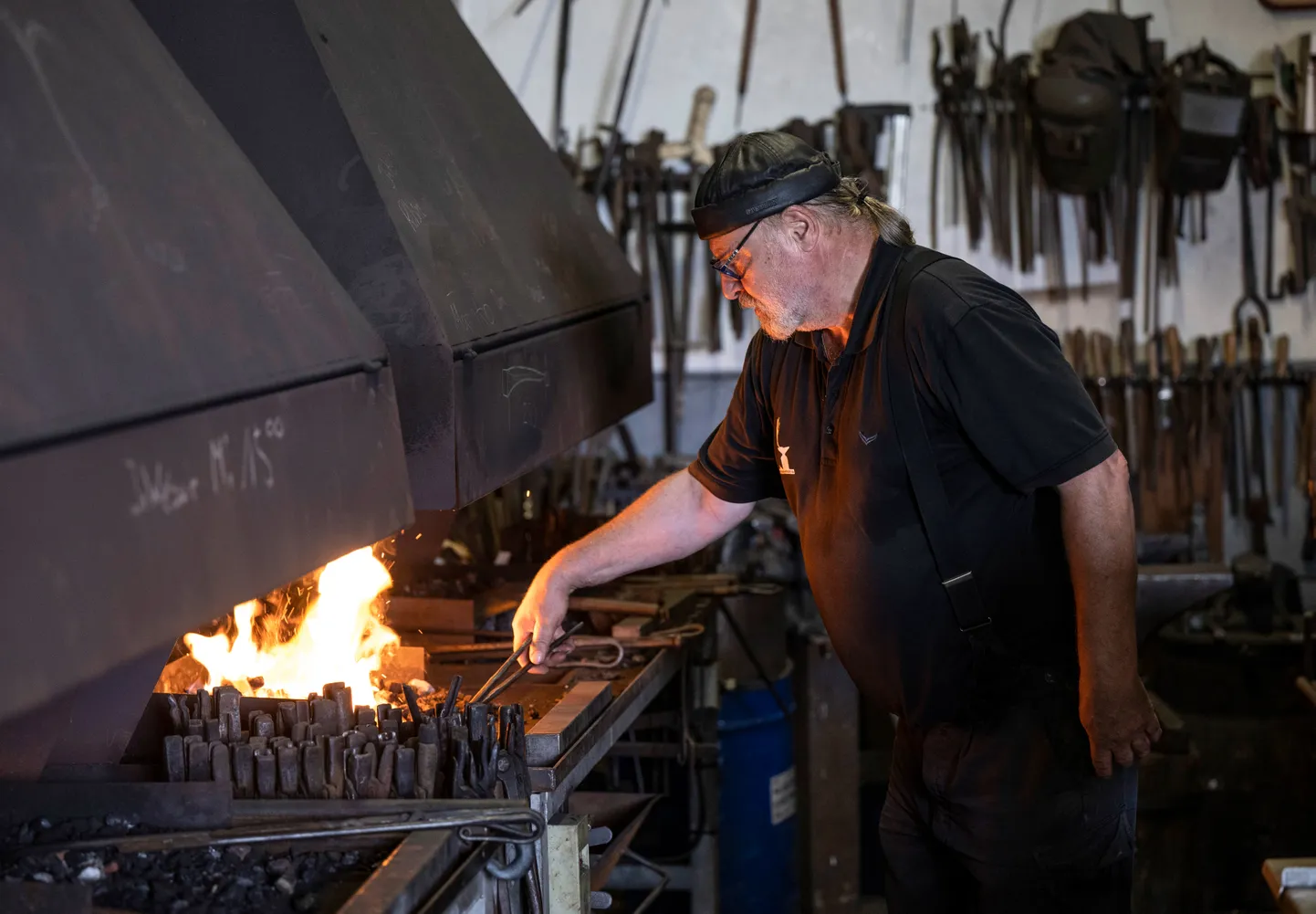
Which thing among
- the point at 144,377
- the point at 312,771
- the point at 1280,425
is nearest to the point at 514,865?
the point at 312,771

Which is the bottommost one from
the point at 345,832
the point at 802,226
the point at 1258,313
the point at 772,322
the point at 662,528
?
the point at 345,832

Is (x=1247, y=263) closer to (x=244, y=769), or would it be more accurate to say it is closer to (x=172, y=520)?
(x=244, y=769)

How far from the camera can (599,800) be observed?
9.20 feet

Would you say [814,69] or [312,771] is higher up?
[814,69]

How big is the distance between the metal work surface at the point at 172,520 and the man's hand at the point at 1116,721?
1007mm

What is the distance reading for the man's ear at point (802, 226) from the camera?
84.8 inches

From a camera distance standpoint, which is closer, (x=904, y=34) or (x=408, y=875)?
(x=408, y=875)

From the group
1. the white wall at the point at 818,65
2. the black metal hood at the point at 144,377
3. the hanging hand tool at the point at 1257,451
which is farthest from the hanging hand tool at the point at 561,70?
the black metal hood at the point at 144,377

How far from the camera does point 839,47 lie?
4.53 metres

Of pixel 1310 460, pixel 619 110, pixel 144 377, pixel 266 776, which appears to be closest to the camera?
pixel 144 377

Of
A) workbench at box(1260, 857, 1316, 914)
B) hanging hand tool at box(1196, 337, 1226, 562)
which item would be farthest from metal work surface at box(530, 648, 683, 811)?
hanging hand tool at box(1196, 337, 1226, 562)

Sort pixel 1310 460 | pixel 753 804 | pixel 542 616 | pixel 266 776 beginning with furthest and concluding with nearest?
pixel 1310 460 → pixel 753 804 → pixel 542 616 → pixel 266 776

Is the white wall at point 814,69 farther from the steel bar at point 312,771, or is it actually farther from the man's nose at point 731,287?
the steel bar at point 312,771

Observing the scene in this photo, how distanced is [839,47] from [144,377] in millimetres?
3598
